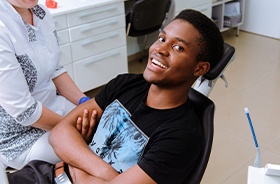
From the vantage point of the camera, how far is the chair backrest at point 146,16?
298 centimetres

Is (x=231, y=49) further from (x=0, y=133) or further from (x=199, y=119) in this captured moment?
(x=0, y=133)

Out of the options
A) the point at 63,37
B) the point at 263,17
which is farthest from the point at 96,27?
the point at 263,17

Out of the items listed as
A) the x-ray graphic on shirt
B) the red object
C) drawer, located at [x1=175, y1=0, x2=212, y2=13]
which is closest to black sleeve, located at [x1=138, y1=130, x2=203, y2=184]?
the x-ray graphic on shirt

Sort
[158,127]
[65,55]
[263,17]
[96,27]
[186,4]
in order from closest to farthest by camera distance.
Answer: [158,127], [65,55], [96,27], [186,4], [263,17]

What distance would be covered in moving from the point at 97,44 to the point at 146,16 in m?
0.50

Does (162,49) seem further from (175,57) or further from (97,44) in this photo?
(97,44)

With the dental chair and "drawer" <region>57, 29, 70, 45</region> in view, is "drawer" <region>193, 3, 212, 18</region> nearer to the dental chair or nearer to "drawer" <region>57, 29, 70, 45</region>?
"drawer" <region>57, 29, 70, 45</region>

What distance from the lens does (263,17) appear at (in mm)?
4398

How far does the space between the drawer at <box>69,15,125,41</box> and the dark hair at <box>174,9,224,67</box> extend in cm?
158

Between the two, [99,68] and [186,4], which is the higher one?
[186,4]

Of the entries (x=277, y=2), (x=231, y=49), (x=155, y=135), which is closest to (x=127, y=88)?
(x=155, y=135)

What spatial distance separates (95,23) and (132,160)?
1.76 metres

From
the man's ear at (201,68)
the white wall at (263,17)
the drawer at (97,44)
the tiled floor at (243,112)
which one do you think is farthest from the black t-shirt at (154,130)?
the white wall at (263,17)

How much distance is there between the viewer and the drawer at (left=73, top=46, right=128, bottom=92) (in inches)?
113
